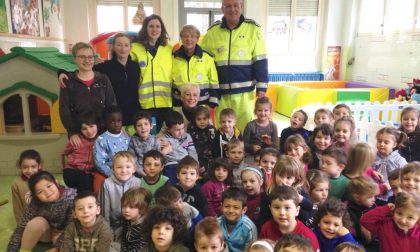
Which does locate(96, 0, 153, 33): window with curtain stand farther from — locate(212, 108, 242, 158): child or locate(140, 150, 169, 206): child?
locate(140, 150, 169, 206): child

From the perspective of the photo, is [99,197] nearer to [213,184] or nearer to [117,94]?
[213,184]

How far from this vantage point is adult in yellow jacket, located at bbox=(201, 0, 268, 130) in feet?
12.1

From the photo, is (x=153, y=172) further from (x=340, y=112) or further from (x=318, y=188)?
(x=340, y=112)

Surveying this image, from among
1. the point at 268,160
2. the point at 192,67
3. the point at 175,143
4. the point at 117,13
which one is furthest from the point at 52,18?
the point at 268,160

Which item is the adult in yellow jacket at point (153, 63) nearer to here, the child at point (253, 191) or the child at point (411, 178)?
the child at point (253, 191)

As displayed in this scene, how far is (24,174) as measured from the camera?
292 cm

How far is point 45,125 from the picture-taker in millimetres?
4508

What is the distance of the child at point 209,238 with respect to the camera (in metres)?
1.95

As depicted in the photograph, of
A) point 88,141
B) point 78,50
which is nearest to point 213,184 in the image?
point 88,141

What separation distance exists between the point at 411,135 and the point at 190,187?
7.67 ft

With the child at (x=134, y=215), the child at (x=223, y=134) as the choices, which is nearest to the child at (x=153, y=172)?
the child at (x=134, y=215)

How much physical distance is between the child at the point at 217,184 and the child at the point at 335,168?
2.49 ft

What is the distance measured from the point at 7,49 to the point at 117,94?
7.99 ft

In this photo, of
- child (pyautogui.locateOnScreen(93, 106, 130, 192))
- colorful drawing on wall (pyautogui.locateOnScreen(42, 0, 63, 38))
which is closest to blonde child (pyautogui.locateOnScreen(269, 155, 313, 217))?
child (pyautogui.locateOnScreen(93, 106, 130, 192))
